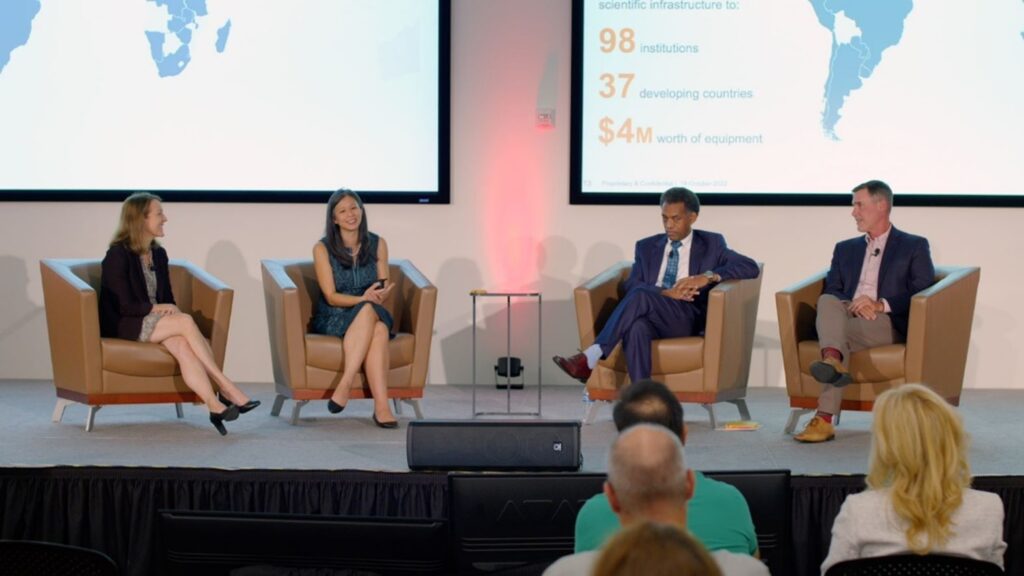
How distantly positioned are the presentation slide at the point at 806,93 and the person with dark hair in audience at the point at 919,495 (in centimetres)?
475

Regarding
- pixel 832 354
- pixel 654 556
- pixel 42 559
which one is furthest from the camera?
pixel 832 354

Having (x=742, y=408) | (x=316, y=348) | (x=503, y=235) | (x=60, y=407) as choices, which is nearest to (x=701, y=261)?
(x=742, y=408)

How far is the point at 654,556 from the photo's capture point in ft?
5.21

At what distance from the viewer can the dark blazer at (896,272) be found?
6.03m

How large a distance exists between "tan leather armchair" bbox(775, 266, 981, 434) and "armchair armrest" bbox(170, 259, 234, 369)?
8.31 feet

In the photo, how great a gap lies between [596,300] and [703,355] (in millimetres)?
642

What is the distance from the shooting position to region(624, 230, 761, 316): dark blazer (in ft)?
20.7

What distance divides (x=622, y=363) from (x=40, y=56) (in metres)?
3.86

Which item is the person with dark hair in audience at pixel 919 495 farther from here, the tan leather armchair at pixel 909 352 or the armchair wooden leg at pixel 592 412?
the armchair wooden leg at pixel 592 412

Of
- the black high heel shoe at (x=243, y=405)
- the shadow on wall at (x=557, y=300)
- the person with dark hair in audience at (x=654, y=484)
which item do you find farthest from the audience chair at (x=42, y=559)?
the shadow on wall at (x=557, y=300)

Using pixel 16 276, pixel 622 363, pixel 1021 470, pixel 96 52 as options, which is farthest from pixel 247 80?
pixel 1021 470

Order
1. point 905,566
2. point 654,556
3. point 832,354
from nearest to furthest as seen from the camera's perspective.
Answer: point 654,556
point 905,566
point 832,354

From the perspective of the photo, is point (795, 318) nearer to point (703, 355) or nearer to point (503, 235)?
point (703, 355)

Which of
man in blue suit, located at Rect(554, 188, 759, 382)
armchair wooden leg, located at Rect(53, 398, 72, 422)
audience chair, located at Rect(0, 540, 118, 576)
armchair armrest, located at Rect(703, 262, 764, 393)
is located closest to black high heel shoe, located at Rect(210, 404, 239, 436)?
armchair wooden leg, located at Rect(53, 398, 72, 422)
